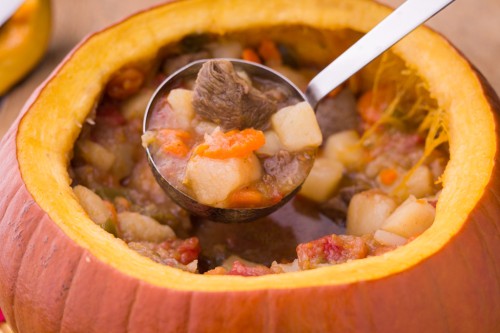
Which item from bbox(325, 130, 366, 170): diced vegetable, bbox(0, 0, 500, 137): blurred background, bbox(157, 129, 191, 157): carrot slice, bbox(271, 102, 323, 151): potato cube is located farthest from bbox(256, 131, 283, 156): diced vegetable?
bbox(0, 0, 500, 137): blurred background

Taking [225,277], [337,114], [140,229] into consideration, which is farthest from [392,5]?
[225,277]

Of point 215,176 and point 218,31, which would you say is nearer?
point 215,176

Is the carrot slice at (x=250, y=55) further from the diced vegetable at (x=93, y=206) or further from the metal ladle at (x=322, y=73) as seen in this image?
the diced vegetable at (x=93, y=206)

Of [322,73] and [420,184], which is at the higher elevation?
[322,73]

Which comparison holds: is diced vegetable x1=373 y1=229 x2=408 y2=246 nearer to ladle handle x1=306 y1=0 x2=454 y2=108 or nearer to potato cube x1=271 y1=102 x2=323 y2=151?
potato cube x1=271 y1=102 x2=323 y2=151

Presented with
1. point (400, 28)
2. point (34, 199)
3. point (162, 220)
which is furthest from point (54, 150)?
point (400, 28)

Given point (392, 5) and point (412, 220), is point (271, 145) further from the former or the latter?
point (392, 5)

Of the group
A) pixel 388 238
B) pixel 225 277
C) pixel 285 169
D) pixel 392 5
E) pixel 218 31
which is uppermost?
pixel 218 31
